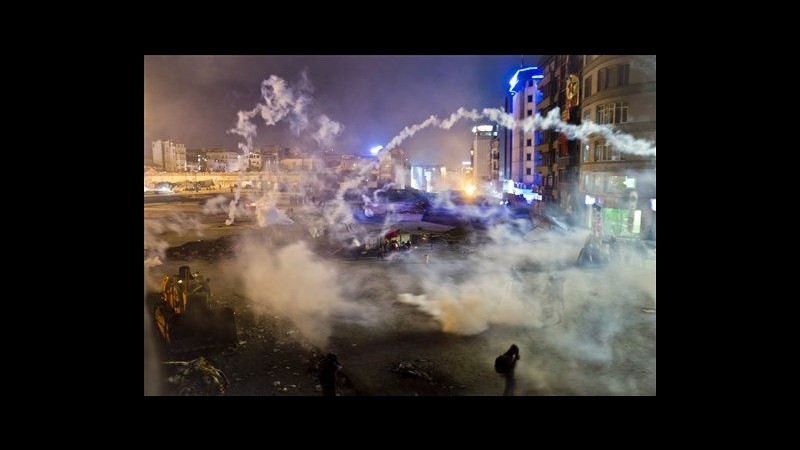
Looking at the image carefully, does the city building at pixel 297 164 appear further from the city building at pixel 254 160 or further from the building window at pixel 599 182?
the building window at pixel 599 182

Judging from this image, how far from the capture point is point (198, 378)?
9.66m

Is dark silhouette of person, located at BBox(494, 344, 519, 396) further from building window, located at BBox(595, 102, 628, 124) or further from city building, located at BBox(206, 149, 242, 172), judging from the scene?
city building, located at BBox(206, 149, 242, 172)

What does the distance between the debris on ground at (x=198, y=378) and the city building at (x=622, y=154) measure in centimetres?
2325

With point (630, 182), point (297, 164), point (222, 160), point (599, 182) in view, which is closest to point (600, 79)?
point (599, 182)

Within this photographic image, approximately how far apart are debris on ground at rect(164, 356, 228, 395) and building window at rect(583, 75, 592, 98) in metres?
31.0

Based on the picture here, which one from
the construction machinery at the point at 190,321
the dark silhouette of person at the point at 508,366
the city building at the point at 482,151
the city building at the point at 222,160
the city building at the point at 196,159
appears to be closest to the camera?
the dark silhouette of person at the point at 508,366

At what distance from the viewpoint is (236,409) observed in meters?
8.34

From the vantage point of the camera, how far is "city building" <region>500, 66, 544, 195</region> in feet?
→ 195

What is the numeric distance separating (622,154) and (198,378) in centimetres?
2682

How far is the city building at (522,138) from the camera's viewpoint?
195 feet

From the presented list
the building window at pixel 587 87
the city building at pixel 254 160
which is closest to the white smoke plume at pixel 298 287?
the building window at pixel 587 87

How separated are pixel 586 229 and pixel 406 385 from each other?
24254 mm
